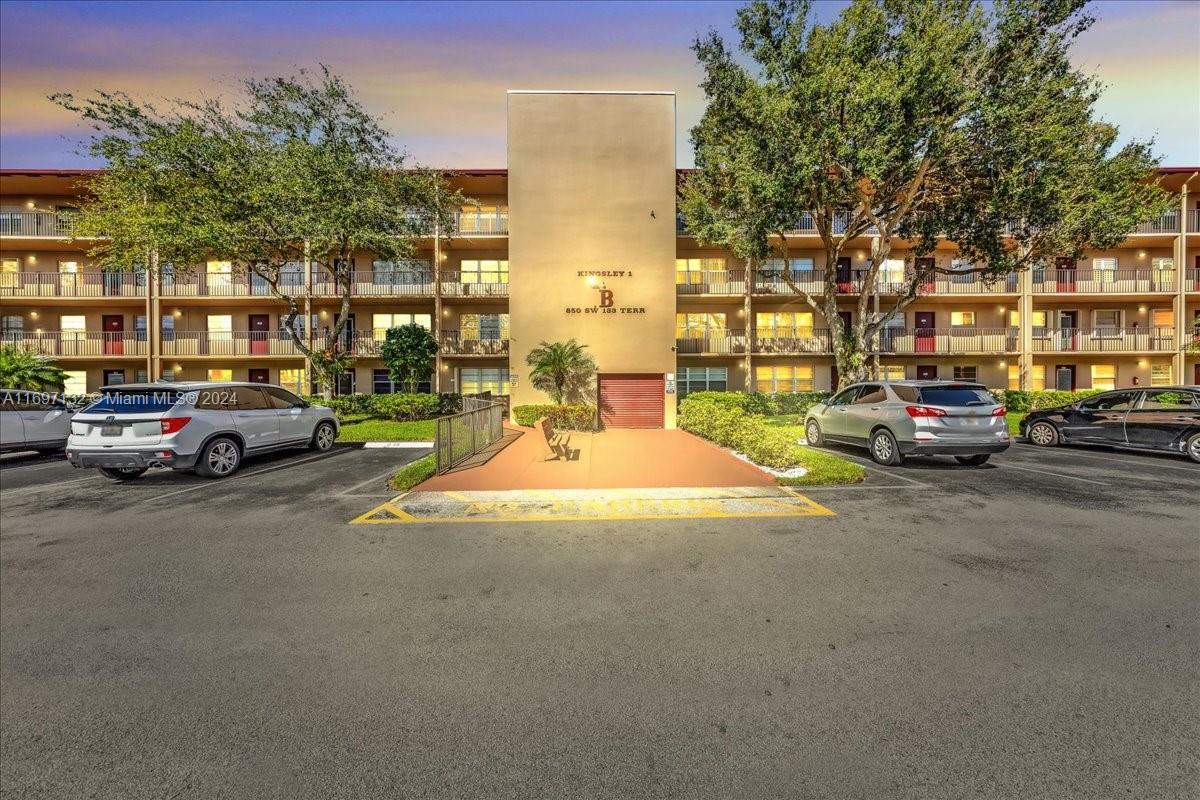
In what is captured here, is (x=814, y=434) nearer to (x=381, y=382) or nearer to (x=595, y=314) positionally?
(x=595, y=314)

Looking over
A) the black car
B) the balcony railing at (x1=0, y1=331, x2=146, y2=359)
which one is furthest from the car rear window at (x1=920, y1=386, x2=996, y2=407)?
the balcony railing at (x1=0, y1=331, x2=146, y2=359)

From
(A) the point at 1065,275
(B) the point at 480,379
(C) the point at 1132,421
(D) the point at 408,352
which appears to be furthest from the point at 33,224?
(A) the point at 1065,275

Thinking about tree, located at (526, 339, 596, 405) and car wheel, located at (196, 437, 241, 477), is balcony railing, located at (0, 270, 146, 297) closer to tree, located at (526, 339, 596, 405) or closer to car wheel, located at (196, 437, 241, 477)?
tree, located at (526, 339, 596, 405)

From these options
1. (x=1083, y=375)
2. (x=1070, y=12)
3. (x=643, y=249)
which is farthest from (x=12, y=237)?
(x=1083, y=375)

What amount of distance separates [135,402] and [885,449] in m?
14.5

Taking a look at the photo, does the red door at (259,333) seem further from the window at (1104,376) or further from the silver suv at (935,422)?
the window at (1104,376)

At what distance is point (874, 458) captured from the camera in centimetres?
1048

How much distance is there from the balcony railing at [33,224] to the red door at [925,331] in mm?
43507

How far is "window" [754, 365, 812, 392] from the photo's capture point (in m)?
25.8

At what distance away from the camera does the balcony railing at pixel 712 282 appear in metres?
24.4

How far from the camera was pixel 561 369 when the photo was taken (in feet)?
66.4

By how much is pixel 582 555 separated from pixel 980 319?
97.8 ft

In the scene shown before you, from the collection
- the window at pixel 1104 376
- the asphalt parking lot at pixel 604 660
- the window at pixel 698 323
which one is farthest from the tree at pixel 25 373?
the window at pixel 1104 376

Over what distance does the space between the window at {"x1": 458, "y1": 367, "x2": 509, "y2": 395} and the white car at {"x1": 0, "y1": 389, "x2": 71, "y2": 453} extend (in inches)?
569
